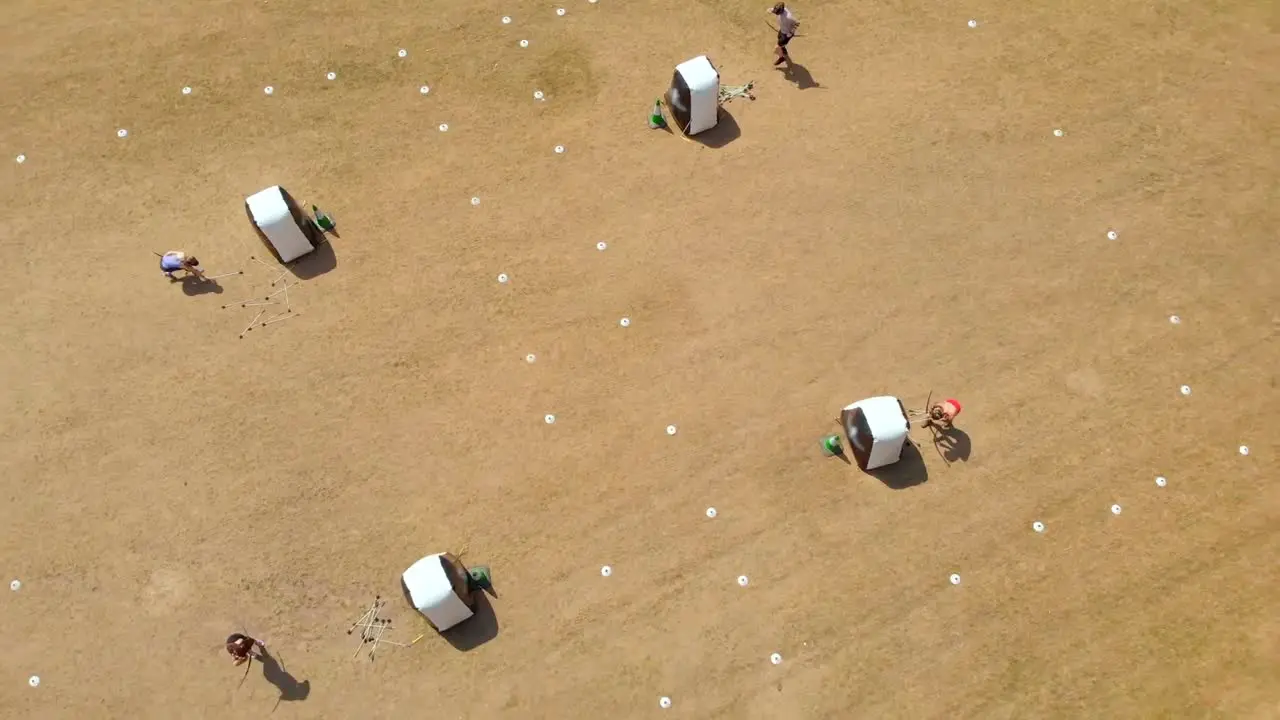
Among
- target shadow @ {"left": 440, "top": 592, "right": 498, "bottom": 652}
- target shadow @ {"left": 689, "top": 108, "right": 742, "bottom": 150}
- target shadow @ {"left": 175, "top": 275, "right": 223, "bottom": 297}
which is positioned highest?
target shadow @ {"left": 689, "top": 108, "right": 742, "bottom": 150}

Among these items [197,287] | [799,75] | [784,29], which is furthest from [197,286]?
[799,75]

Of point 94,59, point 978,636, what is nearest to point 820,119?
point 978,636

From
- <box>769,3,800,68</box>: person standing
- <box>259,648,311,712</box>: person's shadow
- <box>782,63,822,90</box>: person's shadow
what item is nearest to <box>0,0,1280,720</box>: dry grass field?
<box>259,648,311,712</box>: person's shadow

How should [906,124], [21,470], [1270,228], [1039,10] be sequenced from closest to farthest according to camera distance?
1. [21,470]
2. [1270,228]
3. [906,124]
4. [1039,10]

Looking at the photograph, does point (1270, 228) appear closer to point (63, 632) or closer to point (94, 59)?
point (63, 632)

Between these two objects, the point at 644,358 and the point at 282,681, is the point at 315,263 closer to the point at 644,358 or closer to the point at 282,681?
the point at 644,358

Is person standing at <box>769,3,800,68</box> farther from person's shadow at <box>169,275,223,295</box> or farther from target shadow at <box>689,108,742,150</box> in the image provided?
person's shadow at <box>169,275,223,295</box>
